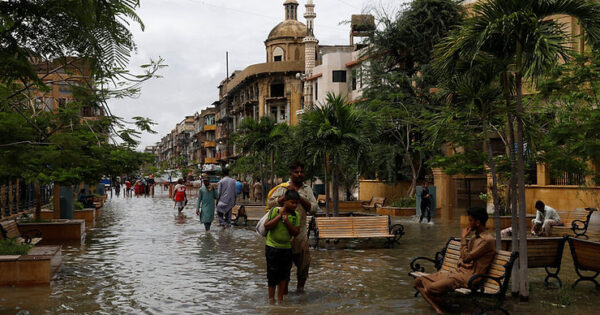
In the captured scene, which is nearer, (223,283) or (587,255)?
(587,255)

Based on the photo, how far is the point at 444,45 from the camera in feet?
28.8

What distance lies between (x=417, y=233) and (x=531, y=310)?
12008 millimetres

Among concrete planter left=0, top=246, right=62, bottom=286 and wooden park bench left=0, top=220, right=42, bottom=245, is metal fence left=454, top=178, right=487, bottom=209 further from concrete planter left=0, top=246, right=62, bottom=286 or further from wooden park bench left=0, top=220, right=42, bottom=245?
concrete planter left=0, top=246, right=62, bottom=286

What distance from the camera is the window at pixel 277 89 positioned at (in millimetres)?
74250

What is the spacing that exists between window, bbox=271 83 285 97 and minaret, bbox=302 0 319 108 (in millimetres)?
7201

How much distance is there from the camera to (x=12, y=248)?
1044 centimetres

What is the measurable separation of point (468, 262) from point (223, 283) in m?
4.13

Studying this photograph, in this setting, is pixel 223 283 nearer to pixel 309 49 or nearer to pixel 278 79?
pixel 309 49

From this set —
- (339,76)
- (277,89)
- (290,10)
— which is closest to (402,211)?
(339,76)

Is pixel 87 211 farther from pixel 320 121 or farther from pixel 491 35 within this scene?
pixel 491 35

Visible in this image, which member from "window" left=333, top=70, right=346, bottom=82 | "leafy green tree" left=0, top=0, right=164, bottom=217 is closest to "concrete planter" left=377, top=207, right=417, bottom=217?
"leafy green tree" left=0, top=0, right=164, bottom=217

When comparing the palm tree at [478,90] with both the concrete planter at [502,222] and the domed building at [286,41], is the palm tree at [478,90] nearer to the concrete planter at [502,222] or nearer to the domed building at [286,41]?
the concrete planter at [502,222]

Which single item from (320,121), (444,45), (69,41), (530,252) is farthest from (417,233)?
(69,41)

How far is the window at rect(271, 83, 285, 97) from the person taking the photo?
244 feet
